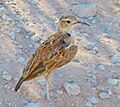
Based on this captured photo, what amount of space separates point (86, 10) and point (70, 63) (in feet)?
3.78

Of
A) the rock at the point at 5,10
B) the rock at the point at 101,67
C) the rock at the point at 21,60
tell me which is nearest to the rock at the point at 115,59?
the rock at the point at 101,67

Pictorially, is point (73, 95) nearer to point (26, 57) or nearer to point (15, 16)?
point (26, 57)

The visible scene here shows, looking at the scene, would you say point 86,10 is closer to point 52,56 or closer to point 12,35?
point 12,35

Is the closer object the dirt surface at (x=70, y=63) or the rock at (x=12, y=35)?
the dirt surface at (x=70, y=63)

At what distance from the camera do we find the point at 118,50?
5.59 m

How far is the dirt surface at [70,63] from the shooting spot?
484cm

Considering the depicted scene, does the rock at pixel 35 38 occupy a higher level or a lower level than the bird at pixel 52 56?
lower

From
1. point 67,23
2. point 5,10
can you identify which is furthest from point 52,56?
point 5,10

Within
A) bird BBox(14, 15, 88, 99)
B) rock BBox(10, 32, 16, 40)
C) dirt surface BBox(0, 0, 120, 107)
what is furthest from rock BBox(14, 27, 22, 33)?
bird BBox(14, 15, 88, 99)

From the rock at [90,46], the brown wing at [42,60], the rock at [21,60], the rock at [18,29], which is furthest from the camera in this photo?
the rock at [18,29]

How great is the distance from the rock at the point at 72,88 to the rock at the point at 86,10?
1463 mm

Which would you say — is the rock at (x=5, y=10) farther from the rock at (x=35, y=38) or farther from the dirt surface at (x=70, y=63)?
the rock at (x=35, y=38)

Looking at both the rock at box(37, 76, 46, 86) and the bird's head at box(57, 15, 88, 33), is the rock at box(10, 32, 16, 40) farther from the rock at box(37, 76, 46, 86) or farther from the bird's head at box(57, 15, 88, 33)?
the bird's head at box(57, 15, 88, 33)

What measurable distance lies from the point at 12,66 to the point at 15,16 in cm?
108
